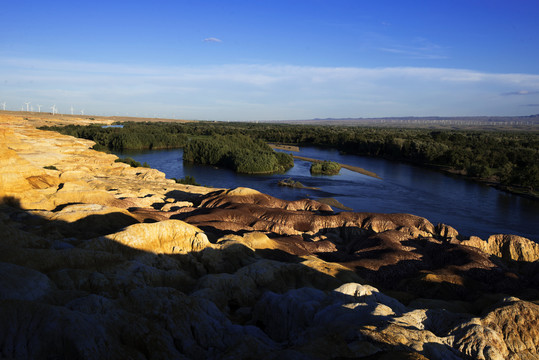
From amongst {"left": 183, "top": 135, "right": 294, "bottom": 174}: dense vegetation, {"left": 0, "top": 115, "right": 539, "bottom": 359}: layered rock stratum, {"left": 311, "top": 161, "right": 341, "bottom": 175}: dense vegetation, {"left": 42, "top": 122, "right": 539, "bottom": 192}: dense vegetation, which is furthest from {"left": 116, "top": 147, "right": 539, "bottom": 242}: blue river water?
{"left": 0, "top": 115, "right": 539, "bottom": 359}: layered rock stratum

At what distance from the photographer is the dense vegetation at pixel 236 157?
75688 mm

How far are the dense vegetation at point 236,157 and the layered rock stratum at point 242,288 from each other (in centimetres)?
4746

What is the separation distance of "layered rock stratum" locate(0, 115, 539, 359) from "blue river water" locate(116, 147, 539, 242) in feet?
63.2

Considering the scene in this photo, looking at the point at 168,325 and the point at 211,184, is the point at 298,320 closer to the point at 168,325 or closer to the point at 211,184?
the point at 168,325

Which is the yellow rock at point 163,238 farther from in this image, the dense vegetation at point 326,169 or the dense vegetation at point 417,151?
the dense vegetation at point 326,169

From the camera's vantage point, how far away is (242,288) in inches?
546

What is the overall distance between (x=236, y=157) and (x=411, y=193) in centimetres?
3493

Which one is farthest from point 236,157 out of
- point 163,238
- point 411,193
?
point 163,238

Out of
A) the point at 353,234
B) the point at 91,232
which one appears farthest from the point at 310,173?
the point at 91,232

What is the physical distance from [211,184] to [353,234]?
38.3m

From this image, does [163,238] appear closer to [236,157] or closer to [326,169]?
[326,169]

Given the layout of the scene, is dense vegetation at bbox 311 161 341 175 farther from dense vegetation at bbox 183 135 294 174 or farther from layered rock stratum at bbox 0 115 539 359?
layered rock stratum at bbox 0 115 539 359

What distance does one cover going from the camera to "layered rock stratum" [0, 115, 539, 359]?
25.9 ft

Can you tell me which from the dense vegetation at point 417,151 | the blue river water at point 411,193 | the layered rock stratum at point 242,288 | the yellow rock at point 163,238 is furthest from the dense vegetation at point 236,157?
the yellow rock at point 163,238
